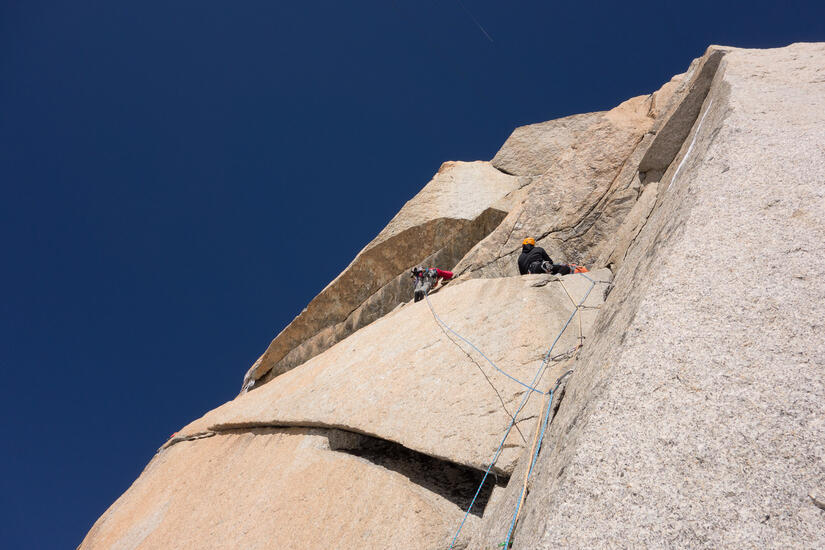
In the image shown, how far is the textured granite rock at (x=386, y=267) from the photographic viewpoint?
12.3 meters

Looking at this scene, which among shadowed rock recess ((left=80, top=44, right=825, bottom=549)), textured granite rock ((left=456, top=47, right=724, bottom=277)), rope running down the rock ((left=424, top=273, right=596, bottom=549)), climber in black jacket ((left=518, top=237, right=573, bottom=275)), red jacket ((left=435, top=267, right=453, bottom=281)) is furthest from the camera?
red jacket ((left=435, top=267, right=453, bottom=281))

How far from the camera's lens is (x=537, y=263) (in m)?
7.52

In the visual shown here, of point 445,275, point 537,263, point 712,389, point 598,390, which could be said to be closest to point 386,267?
point 445,275

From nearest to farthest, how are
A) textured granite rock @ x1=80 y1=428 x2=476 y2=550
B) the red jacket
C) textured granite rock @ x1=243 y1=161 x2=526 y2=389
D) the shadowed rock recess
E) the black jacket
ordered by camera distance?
the shadowed rock recess < textured granite rock @ x1=80 y1=428 x2=476 y2=550 < the black jacket < the red jacket < textured granite rock @ x1=243 y1=161 x2=526 y2=389

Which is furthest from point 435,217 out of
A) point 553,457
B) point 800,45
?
point 553,457

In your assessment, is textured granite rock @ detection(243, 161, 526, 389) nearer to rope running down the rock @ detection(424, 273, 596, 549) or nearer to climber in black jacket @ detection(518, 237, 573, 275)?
climber in black jacket @ detection(518, 237, 573, 275)

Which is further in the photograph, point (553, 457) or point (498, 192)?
point (498, 192)

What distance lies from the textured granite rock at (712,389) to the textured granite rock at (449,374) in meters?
1.43

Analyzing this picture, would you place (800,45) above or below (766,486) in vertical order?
above

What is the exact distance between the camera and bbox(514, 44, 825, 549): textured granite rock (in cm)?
192

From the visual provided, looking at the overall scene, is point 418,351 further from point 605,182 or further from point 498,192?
point 498,192

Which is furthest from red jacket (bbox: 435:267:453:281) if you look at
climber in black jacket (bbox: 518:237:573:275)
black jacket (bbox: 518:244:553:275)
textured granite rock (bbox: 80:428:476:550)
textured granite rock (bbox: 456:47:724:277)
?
textured granite rock (bbox: 80:428:476:550)

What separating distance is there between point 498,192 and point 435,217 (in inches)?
80.4

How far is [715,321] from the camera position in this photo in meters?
2.46
